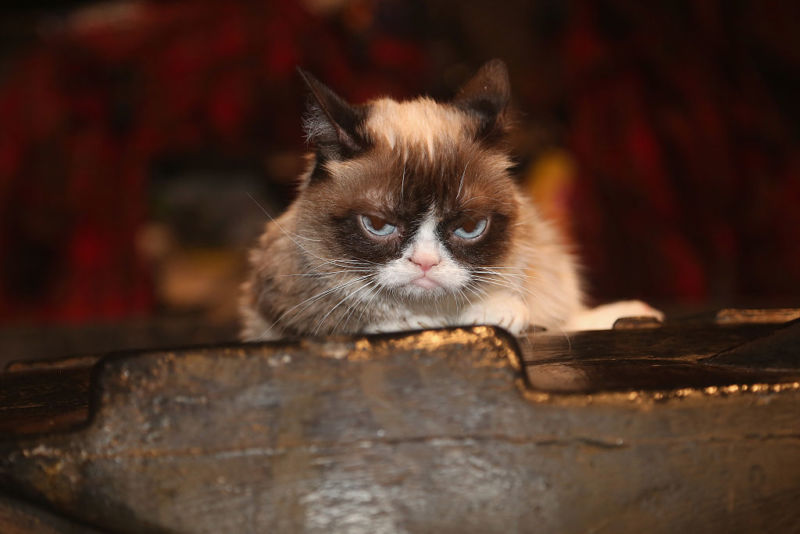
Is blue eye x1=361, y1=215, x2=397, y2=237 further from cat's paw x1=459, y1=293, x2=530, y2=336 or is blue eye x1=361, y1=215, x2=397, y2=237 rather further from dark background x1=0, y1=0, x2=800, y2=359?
dark background x1=0, y1=0, x2=800, y2=359

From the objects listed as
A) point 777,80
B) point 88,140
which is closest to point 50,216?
point 88,140

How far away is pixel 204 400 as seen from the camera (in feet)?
2.77

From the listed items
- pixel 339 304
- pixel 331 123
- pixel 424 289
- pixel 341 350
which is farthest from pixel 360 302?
pixel 341 350

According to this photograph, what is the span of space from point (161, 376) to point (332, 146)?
2.23 ft

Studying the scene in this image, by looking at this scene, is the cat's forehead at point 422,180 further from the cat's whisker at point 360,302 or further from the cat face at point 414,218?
the cat's whisker at point 360,302

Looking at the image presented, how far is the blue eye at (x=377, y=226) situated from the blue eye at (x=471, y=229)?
5.1 inches

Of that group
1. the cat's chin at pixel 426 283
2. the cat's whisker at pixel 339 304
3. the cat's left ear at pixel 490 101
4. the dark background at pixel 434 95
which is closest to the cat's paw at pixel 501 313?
the cat's chin at pixel 426 283

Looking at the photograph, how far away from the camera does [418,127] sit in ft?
4.68

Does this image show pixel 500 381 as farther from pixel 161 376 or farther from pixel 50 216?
pixel 50 216

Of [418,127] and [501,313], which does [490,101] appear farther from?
[501,313]

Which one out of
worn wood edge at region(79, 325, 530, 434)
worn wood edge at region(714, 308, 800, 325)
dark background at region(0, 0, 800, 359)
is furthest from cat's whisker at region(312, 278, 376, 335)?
dark background at region(0, 0, 800, 359)

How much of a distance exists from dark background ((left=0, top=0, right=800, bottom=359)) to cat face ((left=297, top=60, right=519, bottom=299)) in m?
1.92

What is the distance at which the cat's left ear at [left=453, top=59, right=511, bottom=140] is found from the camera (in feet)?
4.75

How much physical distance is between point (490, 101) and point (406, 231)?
0.41 m
